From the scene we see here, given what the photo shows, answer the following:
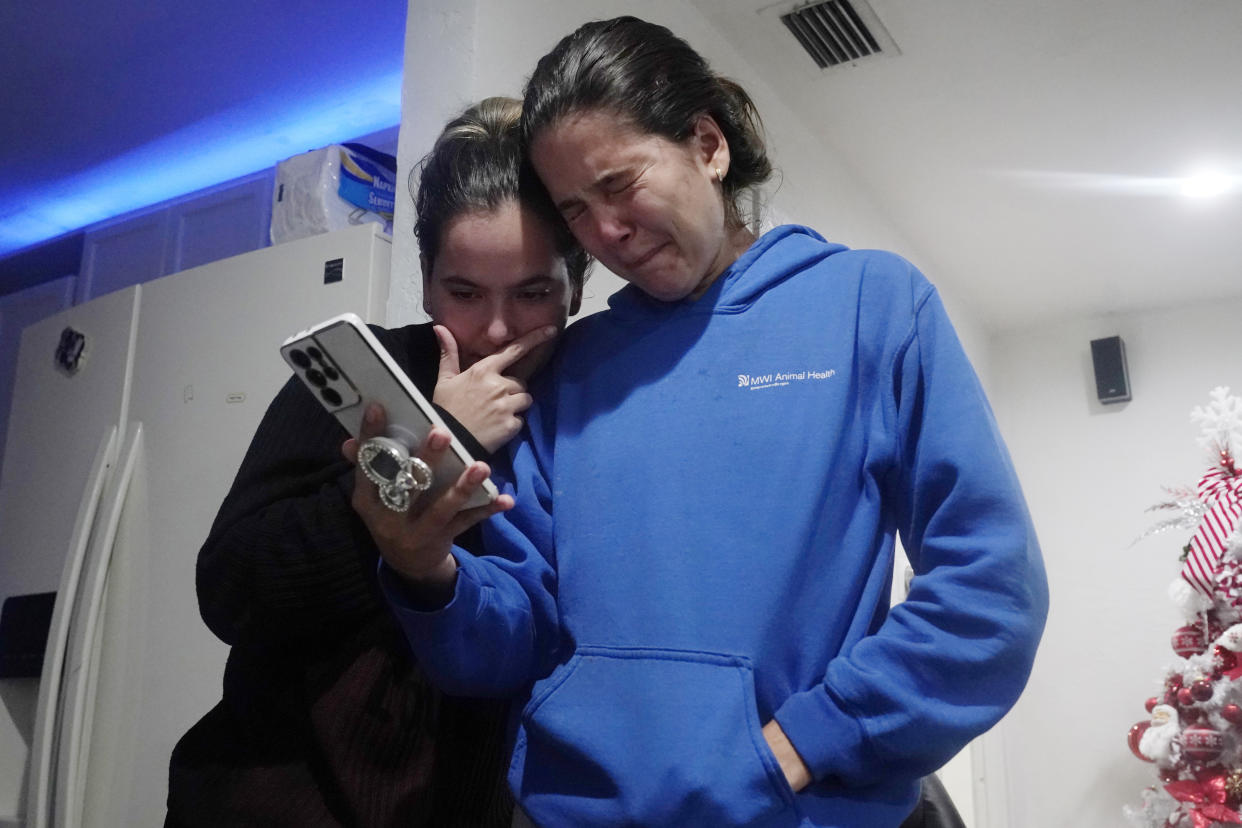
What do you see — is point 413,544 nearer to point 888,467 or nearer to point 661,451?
point 661,451

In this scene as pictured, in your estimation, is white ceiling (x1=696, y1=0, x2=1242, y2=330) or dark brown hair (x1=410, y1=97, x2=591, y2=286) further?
white ceiling (x1=696, y1=0, x2=1242, y2=330)

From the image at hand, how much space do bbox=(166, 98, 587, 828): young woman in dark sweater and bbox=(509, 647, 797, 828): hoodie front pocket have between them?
76mm

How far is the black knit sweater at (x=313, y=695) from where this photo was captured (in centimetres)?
80

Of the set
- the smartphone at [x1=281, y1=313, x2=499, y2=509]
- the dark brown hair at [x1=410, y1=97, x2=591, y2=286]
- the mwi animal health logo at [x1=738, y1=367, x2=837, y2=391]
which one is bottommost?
the smartphone at [x1=281, y1=313, x2=499, y2=509]

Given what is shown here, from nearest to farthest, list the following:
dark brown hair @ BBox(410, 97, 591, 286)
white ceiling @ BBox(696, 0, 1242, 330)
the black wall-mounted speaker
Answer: dark brown hair @ BBox(410, 97, 591, 286)
white ceiling @ BBox(696, 0, 1242, 330)
the black wall-mounted speaker

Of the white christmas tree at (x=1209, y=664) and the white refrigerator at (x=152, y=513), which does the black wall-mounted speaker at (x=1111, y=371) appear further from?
the white refrigerator at (x=152, y=513)

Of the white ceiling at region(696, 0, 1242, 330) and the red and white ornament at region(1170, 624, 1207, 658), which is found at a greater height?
the white ceiling at region(696, 0, 1242, 330)

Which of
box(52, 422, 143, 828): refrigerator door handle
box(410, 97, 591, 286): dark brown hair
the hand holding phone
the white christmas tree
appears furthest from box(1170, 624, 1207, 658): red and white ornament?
box(52, 422, 143, 828): refrigerator door handle

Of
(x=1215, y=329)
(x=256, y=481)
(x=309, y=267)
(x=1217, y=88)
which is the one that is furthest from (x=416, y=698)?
(x=1215, y=329)

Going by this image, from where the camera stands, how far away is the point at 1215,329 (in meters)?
4.11

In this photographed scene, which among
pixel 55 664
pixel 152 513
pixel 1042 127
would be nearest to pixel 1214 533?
pixel 1042 127

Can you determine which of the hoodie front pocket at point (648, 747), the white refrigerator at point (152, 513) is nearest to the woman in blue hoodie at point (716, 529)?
the hoodie front pocket at point (648, 747)

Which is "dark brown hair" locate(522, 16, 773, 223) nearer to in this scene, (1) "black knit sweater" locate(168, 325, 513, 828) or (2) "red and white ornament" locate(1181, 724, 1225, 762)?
(1) "black knit sweater" locate(168, 325, 513, 828)

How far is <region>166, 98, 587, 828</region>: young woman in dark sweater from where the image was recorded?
80cm
